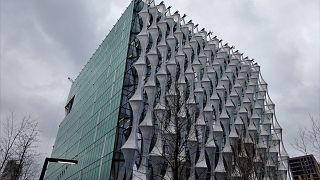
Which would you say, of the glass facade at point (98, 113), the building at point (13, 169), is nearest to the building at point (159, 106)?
the glass facade at point (98, 113)

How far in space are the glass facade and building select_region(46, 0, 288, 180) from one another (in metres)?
0.23

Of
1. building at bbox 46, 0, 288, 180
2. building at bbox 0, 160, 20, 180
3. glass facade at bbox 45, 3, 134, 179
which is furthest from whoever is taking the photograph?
glass facade at bbox 45, 3, 134, 179

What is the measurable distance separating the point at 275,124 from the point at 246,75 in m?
12.7

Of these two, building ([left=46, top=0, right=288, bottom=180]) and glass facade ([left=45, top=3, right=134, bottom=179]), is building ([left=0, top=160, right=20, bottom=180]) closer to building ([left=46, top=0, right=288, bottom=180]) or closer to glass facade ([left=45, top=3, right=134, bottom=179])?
building ([left=46, top=0, right=288, bottom=180])

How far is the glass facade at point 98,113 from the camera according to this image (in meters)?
43.8

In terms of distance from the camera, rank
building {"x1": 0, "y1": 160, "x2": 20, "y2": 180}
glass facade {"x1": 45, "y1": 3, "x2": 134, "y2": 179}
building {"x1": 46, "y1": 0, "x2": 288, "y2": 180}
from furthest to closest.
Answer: glass facade {"x1": 45, "y1": 3, "x2": 134, "y2": 179}, building {"x1": 46, "y1": 0, "x2": 288, "y2": 180}, building {"x1": 0, "y1": 160, "x2": 20, "y2": 180}

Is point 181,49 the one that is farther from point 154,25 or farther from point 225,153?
point 225,153

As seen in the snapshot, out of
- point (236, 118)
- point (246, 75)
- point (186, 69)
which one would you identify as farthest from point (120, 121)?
point (246, 75)

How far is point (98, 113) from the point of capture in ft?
172

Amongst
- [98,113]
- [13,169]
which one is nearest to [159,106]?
[98,113]

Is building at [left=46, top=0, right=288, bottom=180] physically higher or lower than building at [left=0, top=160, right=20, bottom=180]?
higher

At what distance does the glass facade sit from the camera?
144 ft

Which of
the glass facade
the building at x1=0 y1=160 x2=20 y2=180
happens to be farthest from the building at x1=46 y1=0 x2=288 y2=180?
the building at x1=0 y1=160 x2=20 y2=180

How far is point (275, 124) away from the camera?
66.5 meters
